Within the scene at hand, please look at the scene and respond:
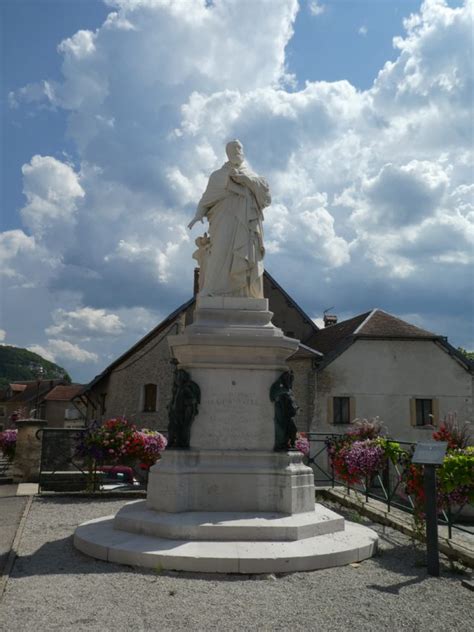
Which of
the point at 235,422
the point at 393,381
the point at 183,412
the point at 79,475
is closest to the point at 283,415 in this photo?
the point at 235,422

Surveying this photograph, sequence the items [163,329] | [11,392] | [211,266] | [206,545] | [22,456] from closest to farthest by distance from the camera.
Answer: [206,545] → [211,266] → [22,456] → [163,329] → [11,392]

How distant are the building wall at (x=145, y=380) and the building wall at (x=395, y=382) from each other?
266 inches

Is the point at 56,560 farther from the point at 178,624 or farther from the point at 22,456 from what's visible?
the point at 22,456

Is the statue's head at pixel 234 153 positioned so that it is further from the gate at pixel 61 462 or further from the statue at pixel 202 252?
the gate at pixel 61 462

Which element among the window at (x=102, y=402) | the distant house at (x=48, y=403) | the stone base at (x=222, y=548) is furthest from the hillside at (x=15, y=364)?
the stone base at (x=222, y=548)

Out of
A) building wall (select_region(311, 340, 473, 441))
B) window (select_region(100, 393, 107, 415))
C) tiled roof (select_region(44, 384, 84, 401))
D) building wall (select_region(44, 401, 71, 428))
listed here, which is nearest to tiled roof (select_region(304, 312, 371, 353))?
building wall (select_region(311, 340, 473, 441))

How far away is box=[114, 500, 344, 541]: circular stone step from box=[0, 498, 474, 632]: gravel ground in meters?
0.59

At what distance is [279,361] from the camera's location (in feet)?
22.5

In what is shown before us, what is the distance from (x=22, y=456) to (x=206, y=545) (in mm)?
9336

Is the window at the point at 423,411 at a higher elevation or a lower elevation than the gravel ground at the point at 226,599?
higher

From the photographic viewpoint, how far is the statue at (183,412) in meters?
6.54

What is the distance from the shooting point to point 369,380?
22.8 meters

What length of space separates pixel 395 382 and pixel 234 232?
56.1 feet

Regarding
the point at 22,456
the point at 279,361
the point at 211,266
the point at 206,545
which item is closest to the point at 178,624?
the point at 206,545
